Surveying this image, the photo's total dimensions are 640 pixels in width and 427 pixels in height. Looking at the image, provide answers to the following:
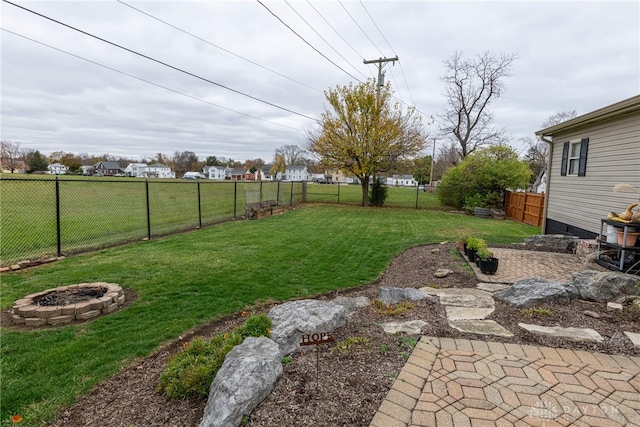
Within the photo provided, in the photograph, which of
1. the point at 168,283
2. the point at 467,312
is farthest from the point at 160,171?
the point at 467,312

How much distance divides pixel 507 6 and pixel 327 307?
29.0ft

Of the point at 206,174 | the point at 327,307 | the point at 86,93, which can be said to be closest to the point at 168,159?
the point at 206,174

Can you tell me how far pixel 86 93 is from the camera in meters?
12.2

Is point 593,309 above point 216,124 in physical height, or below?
below

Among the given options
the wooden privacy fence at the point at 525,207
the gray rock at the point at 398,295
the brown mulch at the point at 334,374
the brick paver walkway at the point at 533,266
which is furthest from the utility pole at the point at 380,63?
the brown mulch at the point at 334,374

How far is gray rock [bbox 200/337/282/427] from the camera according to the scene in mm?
1663

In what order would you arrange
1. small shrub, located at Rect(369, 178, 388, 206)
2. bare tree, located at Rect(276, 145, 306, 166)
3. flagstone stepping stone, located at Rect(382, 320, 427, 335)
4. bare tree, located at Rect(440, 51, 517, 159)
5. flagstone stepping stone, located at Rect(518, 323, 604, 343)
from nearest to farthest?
flagstone stepping stone, located at Rect(518, 323, 604, 343) → flagstone stepping stone, located at Rect(382, 320, 427, 335) → small shrub, located at Rect(369, 178, 388, 206) → bare tree, located at Rect(440, 51, 517, 159) → bare tree, located at Rect(276, 145, 306, 166)

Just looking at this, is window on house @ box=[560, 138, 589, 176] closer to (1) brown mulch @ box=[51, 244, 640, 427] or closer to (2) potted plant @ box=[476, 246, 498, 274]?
(2) potted plant @ box=[476, 246, 498, 274]

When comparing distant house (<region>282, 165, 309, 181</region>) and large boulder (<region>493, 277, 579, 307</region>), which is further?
distant house (<region>282, 165, 309, 181</region>)

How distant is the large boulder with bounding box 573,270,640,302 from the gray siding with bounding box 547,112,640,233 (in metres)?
3.53

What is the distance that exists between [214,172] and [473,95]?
215 feet

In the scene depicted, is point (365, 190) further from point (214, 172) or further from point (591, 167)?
point (214, 172)

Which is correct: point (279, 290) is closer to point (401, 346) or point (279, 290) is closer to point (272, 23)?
point (401, 346)

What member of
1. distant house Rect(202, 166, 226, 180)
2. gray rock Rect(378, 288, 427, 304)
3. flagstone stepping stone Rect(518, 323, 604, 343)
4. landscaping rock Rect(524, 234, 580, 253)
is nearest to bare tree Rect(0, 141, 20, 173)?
gray rock Rect(378, 288, 427, 304)
